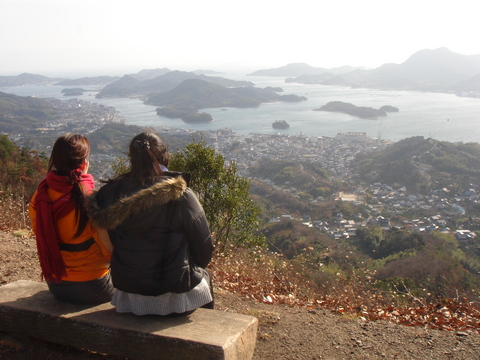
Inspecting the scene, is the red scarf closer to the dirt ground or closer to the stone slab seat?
the stone slab seat

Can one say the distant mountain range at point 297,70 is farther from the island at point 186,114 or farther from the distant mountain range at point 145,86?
the island at point 186,114

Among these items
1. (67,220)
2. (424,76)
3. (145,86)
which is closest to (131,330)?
(67,220)

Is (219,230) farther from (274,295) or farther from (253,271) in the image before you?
(274,295)

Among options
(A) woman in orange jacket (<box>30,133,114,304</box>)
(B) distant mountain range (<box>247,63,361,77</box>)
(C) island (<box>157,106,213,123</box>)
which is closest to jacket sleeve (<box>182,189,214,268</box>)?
(A) woman in orange jacket (<box>30,133,114,304</box>)

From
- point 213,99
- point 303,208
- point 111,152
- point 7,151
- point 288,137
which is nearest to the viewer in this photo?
point 7,151

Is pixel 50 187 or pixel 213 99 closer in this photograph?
pixel 50 187

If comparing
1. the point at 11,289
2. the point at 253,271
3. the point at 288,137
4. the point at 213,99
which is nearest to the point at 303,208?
the point at 253,271
